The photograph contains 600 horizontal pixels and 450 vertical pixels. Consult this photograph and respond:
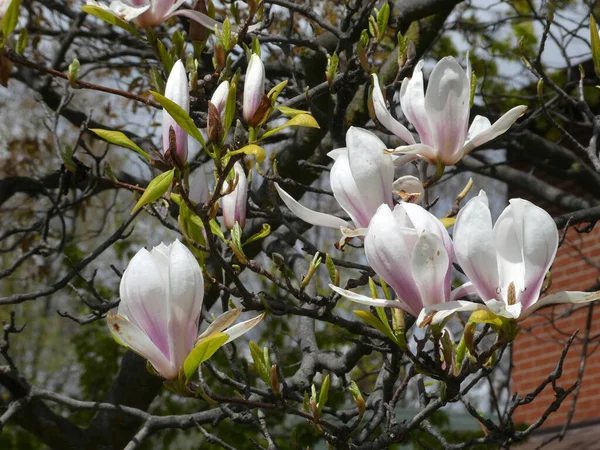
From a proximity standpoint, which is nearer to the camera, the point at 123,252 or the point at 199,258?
the point at 199,258

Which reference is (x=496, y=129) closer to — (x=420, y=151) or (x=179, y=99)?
(x=420, y=151)

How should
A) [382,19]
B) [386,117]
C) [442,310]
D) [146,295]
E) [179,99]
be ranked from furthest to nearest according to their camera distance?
[382,19] < [386,117] < [179,99] < [146,295] < [442,310]

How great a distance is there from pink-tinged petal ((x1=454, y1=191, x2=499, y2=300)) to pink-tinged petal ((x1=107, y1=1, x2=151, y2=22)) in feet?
2.58

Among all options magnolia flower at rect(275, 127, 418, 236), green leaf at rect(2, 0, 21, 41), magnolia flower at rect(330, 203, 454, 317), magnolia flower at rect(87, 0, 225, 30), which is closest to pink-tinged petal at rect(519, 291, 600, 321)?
magnolia flower at rect(330, 203, 454, 317)

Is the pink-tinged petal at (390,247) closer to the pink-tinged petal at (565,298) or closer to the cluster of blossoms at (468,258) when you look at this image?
the cluster of blossoms at (468,258)

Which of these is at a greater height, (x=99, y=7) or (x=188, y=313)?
(x=99, y=7)

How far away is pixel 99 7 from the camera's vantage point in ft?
4.74

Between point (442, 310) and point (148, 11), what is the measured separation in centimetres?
87

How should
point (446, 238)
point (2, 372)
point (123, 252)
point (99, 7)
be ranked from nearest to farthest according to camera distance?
point (446, 238) → point (99, 7) → point (2, 372) → point (123, 252)

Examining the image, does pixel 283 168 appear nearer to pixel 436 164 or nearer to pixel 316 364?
pixel 316 364

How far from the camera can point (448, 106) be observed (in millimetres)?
1245

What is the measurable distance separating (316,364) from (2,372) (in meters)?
1.03

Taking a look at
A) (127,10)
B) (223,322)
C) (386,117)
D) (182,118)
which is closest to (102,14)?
(127,10)

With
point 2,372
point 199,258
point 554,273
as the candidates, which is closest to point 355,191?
point 199,258
